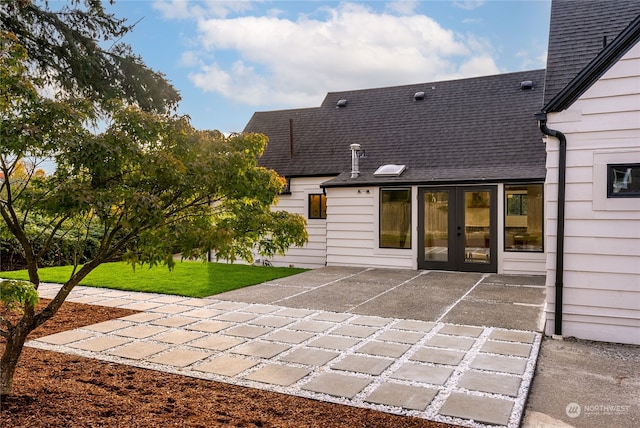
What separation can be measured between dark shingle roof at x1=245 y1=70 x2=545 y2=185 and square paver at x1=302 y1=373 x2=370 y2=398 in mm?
7675

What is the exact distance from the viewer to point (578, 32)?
22.0 feet

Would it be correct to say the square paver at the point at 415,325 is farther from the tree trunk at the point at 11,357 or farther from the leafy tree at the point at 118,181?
the tree trunk at the point at 11,357

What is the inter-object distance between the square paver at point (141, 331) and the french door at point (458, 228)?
7.34 meters

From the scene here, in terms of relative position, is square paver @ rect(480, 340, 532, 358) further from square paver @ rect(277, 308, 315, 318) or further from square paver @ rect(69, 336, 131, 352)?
square paver @ rect(69, 336, 131, 352)

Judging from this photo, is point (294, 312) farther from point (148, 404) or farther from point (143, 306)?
point (148, 404)

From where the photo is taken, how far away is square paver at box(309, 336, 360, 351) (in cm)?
525

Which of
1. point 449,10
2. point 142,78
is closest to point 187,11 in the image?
point 142,78

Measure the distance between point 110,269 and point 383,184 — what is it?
7591 mm

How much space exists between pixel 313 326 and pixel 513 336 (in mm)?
2600

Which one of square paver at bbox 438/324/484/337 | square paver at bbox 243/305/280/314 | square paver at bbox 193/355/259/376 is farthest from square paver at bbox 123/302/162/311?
square paver at bbox 438/324/484/337

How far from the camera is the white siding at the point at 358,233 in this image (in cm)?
1175

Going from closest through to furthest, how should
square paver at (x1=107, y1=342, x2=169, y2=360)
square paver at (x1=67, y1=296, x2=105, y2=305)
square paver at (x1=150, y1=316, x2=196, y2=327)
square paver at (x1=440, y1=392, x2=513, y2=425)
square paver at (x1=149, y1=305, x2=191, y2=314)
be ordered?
1. square paver at (x1=440, y1=392, x2=513, y2=425)
2. square paver at (x1=107, y1=342, x2=169, y2=360)
3. square paver at (x1=150, y1=316, x2=196, y2=327)
4. square paver at (x1=149, y1=305, x2=191, y2=314)
5. square paver at (x1=67, y1=296, x2=105, y2=305)

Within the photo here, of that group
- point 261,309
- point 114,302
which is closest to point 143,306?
point 114,302

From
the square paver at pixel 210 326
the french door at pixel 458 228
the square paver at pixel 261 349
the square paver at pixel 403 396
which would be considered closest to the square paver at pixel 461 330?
the square paver at pixel 403 396
